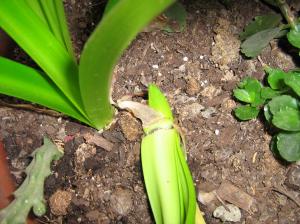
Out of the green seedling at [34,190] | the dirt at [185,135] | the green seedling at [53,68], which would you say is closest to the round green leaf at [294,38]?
the dirt at [185,135]

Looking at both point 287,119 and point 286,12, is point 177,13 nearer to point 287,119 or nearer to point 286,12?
point 286,12

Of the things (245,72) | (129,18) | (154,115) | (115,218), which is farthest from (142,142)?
(129,18)

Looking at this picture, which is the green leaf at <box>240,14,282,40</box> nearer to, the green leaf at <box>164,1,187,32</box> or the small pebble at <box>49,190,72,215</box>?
the green leaf at <box>164,1,187,32</box>

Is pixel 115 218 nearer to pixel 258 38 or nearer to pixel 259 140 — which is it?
pixel 259 140

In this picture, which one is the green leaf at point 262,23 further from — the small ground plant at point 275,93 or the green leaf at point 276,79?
the green leaf at point 276,79

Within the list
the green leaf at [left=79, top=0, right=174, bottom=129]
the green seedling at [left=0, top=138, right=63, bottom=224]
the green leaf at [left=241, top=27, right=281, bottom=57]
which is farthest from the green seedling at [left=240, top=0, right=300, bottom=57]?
the green seedling at [left=0, top=138, right=63, bottom=224]
